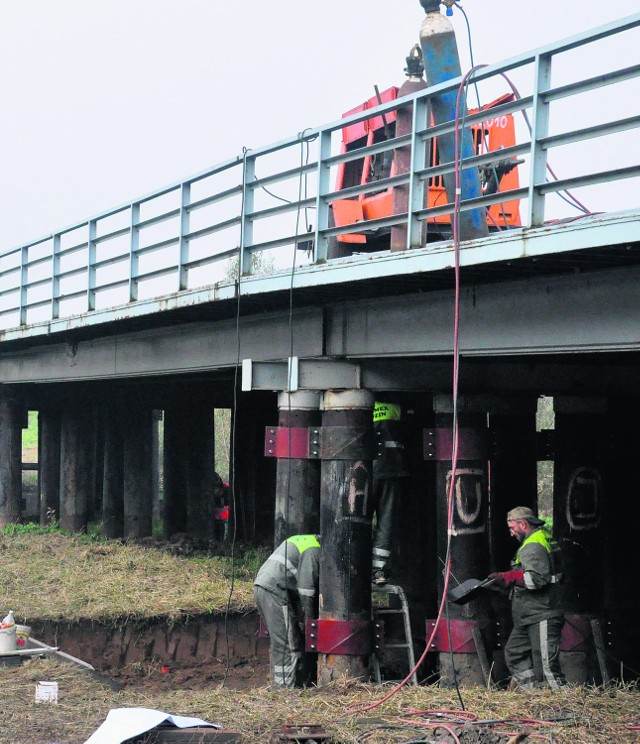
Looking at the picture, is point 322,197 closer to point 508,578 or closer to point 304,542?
point 304,542

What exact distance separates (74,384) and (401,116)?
12.7 m

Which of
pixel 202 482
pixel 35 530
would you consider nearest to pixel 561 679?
pixel 202 482

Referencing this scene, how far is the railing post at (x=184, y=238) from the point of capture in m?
12.2

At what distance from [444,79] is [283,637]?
5157mm

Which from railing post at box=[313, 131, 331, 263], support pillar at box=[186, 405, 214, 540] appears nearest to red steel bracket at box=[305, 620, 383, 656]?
railing post at box=[313, 131, 331, 263]

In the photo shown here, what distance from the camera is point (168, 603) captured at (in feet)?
47.0

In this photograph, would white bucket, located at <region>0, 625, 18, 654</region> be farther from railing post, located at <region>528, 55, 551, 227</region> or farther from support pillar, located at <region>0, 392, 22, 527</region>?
support pillar, located at <region>0, 392, 22, 527</region>

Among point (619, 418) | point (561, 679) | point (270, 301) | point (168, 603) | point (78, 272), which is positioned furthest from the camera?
point (78, 272)

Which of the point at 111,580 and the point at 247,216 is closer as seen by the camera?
the point at 247,216

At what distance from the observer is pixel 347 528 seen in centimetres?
1019

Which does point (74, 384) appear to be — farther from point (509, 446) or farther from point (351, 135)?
point (509, 446)

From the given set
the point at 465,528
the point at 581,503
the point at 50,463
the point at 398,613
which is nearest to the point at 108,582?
the point at 398,613

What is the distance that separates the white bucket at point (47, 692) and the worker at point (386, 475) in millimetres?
3488

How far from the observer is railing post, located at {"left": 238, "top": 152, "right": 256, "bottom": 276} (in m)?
10.9
